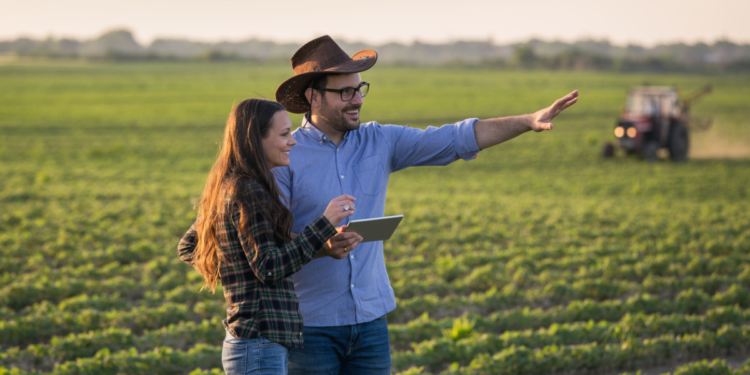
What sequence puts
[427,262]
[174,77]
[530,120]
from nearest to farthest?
[530,120] < [427,262] < [174,77]

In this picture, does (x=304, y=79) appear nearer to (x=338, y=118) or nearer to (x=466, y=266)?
(x=338, y=118)

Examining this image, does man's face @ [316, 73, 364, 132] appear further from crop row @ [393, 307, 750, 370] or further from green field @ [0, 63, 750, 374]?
crop row @ [393, 307, 750, 370]

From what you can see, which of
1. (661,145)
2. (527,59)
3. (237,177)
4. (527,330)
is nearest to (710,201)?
(661,145)

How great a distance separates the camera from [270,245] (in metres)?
2.32

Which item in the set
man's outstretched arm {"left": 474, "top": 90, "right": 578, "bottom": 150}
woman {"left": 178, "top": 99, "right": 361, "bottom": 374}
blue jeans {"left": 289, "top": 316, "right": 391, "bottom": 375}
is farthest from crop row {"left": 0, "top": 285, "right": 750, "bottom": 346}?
woman {"left": 178, "top": 99, "right": 361, "bottom": 374}

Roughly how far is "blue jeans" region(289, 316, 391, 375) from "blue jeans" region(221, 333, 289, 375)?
28cm

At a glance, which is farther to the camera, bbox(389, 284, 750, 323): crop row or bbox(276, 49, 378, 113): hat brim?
bbox(389, 284, 750, 323): crop row

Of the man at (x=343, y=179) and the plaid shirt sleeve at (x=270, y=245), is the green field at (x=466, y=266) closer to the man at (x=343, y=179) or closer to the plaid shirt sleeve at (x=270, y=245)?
the man at (x=343, y=179)

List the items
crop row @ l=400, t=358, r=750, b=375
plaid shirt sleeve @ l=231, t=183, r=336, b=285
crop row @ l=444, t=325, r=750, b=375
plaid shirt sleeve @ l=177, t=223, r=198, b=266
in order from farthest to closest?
crop row @ l=444, t=325, r=750, b=375 < crop row @ l=400, t=358, r=750, b=375 < plaid shirt sleeve @ l=177, t=223, r=198, b=266 < plaid shirt sleeve @ l=231, t=183, r=336, b=285

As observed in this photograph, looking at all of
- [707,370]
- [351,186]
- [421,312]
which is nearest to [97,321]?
[421,312]

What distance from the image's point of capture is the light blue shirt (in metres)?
2.74

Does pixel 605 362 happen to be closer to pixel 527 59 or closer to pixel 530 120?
pixel 530 120

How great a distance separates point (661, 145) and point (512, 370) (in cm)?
1743

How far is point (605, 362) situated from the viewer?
17.3ft
